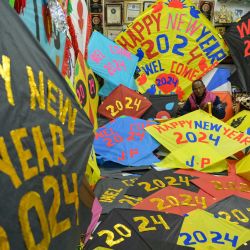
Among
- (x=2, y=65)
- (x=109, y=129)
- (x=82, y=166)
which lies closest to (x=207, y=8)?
(x=109, y=129)

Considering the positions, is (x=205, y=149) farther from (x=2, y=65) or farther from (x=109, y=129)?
(x=2, y=65)

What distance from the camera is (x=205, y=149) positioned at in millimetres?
2564

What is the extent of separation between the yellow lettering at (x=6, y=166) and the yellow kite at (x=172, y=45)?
3334mm

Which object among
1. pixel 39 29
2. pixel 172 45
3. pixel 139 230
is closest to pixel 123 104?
pixel 172 45

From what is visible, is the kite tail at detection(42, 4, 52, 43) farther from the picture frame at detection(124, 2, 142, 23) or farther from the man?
the picture frame at detection(124, 2, 142, 23)

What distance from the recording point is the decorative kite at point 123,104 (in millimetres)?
3555

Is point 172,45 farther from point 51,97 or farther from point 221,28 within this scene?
point 51,97

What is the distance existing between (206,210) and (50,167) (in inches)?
47.7

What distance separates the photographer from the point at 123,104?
11.7 feet

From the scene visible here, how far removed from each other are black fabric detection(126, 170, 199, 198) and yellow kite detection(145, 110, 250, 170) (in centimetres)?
19

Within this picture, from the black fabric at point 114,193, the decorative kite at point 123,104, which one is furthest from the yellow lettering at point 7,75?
the decorative kite at point 123,104

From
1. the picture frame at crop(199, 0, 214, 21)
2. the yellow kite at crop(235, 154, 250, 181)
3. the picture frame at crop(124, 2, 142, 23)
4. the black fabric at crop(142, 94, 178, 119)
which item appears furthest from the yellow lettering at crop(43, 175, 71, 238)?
the picture frame at crop(199, 0, 214, 21)

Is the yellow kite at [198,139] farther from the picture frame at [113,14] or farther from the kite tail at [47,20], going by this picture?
the picture frame at [113,14]

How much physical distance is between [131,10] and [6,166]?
12.2 feet
